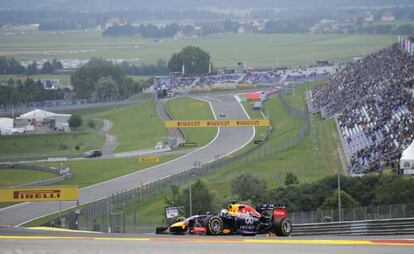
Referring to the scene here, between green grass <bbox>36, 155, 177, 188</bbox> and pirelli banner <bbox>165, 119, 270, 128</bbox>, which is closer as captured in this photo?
green grass <bbox>36, 155, 177, 188</bbox>

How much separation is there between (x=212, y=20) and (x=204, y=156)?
9407cm

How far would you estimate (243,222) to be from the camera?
16719 mm

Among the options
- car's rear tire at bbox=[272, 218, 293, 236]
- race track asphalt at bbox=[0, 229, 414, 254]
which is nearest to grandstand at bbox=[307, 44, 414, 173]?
car's rear tire at bbox=[272, 218, 293, 236]

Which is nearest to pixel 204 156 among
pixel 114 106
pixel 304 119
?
pixel 304 119

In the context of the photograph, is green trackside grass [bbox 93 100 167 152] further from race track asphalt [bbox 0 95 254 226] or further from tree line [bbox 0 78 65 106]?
tree line [bbox 0 78 65 106]

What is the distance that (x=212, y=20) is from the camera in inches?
5079

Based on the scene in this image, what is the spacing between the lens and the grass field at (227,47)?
192 ft

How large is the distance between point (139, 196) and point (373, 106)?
12.6 m

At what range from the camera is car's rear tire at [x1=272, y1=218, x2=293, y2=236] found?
1644 centimetres

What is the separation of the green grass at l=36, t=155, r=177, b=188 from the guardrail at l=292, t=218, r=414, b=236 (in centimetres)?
1075

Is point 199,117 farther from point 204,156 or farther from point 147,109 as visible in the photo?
point 204,156

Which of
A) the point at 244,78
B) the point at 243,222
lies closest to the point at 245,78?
the point at 244,78

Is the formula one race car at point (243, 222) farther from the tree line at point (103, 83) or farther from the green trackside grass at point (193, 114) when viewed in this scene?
the tree line at point (103, 83)

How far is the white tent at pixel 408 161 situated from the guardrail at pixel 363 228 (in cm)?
771
